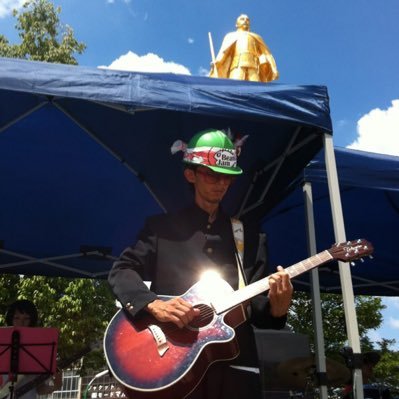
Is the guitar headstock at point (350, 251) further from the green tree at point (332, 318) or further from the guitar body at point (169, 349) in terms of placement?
the green tree at point (332, 318)

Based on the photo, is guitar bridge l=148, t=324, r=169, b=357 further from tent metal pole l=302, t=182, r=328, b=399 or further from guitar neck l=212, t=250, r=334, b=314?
tent metal pole l=302, t=182, r=328, b=399

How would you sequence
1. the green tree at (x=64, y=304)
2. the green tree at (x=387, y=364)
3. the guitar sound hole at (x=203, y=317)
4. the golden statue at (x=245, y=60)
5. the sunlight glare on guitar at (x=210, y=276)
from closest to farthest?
the guitar sound hole at (x=203, y=317)
the sunlight glare on guitar at (x=210, y=276)
the golden statue at (x=245, y=60)
the green tree at (x=64, y=304)
the green tree at (x=387, y=364)

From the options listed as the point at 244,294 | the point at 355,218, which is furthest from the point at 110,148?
the point at 355,218

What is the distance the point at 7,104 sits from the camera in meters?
3.45

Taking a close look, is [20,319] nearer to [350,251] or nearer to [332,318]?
[350,251]

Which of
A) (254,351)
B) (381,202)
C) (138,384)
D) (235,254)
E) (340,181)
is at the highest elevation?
(381,202)

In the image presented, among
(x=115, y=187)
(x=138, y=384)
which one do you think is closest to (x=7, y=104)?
(x=115, y=187)

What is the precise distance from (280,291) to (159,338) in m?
0.56

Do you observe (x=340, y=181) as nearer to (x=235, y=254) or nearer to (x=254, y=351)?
(x=235, y=254)

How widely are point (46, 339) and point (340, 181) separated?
8.49 feet

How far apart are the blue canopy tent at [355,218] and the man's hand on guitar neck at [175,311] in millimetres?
1867

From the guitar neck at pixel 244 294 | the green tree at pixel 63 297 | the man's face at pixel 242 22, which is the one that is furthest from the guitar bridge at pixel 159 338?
the green tree at pixel 63 297

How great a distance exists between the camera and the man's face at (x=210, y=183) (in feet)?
8.00

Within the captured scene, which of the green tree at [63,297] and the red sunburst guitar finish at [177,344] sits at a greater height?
the green tree at [63,297]
